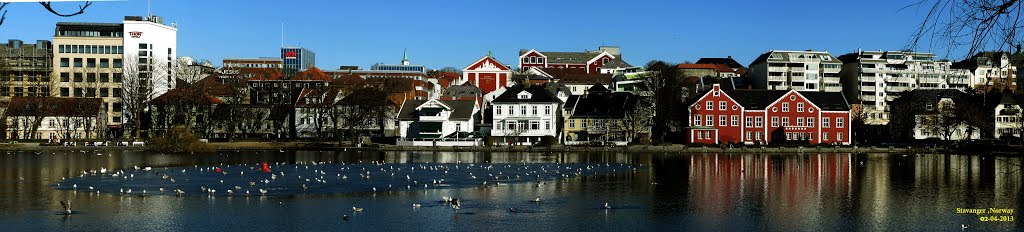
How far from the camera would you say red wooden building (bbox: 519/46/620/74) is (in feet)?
506

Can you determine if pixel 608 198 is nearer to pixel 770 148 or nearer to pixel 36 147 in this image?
pixel 770 148

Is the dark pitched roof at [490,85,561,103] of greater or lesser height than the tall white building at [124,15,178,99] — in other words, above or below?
below

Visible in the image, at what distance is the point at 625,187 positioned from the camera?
135ft

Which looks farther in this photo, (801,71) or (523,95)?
(801,71)

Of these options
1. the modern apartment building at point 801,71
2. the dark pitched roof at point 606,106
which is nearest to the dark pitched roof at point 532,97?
the dark pitched roof at point 606,106

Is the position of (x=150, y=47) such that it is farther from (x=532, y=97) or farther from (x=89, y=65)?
(x=532, y=97)

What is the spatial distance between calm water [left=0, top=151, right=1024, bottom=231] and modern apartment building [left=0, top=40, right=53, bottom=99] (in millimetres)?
41895

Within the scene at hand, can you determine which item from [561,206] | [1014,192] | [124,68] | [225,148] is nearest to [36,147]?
[225,148]

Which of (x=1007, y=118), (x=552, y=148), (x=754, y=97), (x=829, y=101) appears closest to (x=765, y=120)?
(x=754, y=97)

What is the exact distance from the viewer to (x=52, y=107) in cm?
8994

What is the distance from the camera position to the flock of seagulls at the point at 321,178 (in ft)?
124

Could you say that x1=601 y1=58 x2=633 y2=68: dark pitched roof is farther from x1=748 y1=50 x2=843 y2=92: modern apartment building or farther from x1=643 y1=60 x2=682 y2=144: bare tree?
x1=643 y1=60 x2=682 y2=144: bare tree

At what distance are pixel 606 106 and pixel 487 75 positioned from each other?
1520 inches

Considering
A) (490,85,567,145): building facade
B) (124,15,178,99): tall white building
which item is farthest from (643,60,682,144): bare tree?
(124,15,178,99): tall white building
